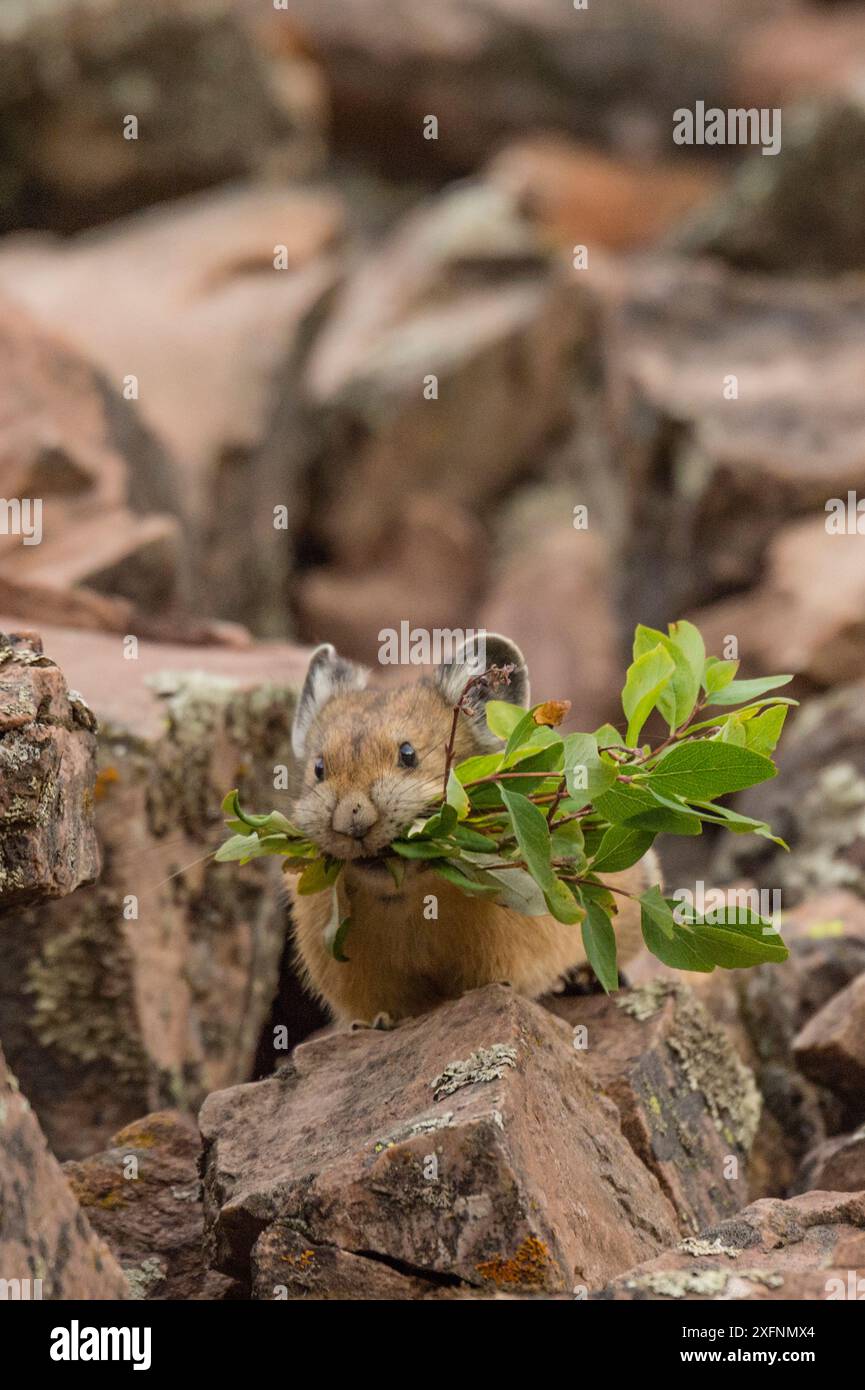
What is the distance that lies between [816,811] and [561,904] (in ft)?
19.1

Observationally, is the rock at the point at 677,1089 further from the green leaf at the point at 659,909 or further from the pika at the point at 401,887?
the green leaf at the point at 659,909

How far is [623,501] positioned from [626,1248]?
40.6 ft

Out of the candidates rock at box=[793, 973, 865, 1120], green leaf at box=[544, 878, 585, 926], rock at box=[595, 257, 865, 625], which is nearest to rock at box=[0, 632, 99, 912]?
green leaf at box=[544, 878, 585, 926]

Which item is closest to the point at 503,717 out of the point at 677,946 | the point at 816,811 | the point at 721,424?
the point at 677,946

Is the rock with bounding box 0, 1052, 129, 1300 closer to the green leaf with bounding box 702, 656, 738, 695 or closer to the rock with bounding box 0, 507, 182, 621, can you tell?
the green leaf with bounding box 702, 656, 738, 695

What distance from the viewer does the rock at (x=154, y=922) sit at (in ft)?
27.0

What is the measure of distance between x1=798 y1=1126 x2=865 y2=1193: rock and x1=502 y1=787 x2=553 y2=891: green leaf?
2.17m

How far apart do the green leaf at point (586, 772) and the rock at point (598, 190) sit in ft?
63.9

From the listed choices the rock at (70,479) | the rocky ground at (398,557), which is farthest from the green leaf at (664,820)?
the rock at (70,479)

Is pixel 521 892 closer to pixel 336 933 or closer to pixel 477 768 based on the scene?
pixel 477 768

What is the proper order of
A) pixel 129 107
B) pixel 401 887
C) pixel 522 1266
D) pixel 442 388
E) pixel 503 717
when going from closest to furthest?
pixel 522 1266, pixel 503 717, pixel 401 887, pixel 442 388, pixel 129 107

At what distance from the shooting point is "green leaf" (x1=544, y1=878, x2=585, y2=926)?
6.07 metres

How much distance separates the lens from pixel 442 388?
18609 millimetres
